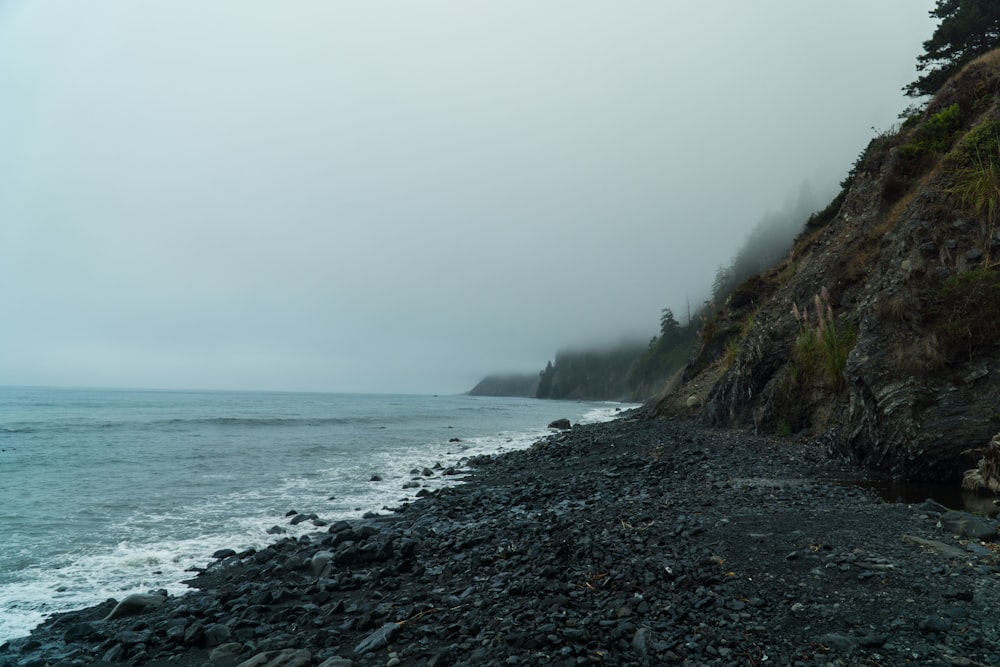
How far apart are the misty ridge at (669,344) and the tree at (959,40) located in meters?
5.50

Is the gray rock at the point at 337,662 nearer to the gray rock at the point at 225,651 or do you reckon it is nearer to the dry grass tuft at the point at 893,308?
the gray rock at the point at 225,651

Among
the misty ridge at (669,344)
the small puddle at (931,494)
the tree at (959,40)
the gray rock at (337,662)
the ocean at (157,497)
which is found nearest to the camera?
the gray rock at (337,662)

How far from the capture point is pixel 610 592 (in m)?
5.58

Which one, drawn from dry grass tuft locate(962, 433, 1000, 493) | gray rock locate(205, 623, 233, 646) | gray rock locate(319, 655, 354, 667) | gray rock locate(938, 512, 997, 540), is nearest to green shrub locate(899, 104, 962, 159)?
dry grass tuft locate(962, 433, 1000, 493)

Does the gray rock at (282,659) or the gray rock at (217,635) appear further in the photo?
the gray rock at (217,635)

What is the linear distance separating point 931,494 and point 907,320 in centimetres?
422

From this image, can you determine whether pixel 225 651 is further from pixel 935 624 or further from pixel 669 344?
pixel 669 344

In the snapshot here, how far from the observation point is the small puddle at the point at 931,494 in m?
7.39

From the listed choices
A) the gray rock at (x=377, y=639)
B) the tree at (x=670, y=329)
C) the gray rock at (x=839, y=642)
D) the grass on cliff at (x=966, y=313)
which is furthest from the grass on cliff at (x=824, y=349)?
the tree at (x=670, y=329)

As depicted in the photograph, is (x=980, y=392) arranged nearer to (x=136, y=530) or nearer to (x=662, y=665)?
(x=662, y=665)

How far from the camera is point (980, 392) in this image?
9.22 m

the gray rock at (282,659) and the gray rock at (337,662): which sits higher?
the gray rock at (337,662)

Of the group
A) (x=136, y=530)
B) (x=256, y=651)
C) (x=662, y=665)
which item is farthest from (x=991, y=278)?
(x=136, y=530)

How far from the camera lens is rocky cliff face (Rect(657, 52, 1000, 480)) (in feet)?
31.4
